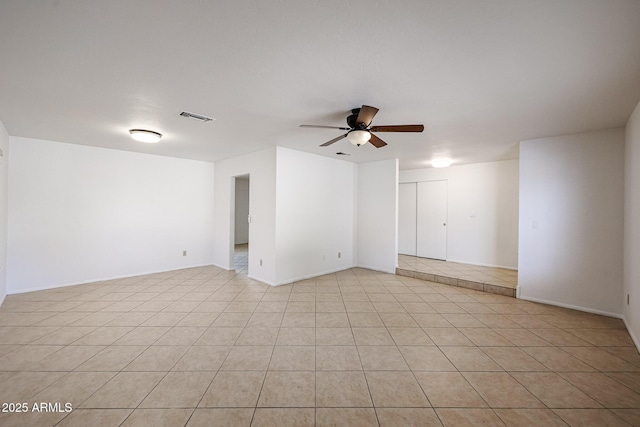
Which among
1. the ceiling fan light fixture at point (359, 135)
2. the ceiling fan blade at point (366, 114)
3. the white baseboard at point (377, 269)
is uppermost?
the ceiling fan blade at point (366, 114)

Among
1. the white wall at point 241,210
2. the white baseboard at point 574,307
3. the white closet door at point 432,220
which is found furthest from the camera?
the white wall at point 241,210

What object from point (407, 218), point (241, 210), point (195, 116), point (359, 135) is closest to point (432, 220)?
point (407, 218)

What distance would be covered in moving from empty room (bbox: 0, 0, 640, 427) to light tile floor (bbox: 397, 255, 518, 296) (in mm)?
51

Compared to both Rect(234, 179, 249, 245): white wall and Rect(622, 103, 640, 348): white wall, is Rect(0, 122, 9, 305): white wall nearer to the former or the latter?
Rect(234, 179, 249, 245): white wall

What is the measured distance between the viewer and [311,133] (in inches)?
142

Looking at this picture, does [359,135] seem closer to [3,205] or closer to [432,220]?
[432,220]

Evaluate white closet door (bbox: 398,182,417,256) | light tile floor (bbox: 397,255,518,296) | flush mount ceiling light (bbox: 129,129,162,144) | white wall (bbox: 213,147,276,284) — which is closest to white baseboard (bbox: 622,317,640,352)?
light tile floor (bbox: 397,255,518,296)

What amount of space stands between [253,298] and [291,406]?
2.26m

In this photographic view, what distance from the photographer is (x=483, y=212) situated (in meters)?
5.67

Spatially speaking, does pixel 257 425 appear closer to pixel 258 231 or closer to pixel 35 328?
pixel 35 328

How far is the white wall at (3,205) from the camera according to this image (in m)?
3.51

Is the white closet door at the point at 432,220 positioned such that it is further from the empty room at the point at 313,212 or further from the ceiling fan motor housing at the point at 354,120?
the ceiling fan motor housing at the point at 354,120

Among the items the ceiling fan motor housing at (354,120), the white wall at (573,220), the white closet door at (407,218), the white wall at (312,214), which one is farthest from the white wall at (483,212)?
the ceiling fan motor housing at (354,120)

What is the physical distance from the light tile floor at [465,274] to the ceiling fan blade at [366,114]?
11.9 feet
